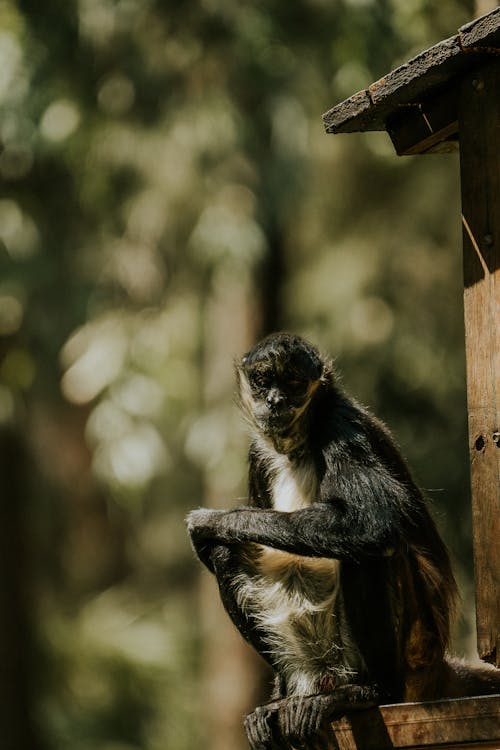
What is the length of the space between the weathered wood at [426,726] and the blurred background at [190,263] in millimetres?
5410

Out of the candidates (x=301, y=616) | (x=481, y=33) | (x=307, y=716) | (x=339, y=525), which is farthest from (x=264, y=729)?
(x=481, y=33)

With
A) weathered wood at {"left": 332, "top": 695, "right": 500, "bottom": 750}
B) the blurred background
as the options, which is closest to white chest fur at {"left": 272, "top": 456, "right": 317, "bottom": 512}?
weathered wood at {"left": 332, "top": 695, "right": 500, "bottom": 750}

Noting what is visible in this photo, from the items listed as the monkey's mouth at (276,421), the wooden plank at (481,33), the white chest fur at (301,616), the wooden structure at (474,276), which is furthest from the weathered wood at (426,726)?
the wooden plank at (481,33)

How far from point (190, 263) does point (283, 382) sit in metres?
10.5

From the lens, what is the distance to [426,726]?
5867mm

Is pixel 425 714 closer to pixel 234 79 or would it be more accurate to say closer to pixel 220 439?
pixel 220 439

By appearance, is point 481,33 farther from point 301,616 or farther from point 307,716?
point 307,716

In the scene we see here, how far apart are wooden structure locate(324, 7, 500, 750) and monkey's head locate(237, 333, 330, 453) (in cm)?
89

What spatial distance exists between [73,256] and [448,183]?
5157 mm

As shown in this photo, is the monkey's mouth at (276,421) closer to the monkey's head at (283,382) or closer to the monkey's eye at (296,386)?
the monkey's head at (283,382)

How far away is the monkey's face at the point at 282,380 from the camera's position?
6.90m

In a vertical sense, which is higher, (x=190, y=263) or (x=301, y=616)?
(x=190, y=263)

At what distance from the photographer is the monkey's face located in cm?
690

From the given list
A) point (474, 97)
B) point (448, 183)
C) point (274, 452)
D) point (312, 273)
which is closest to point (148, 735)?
point (312, 273)
